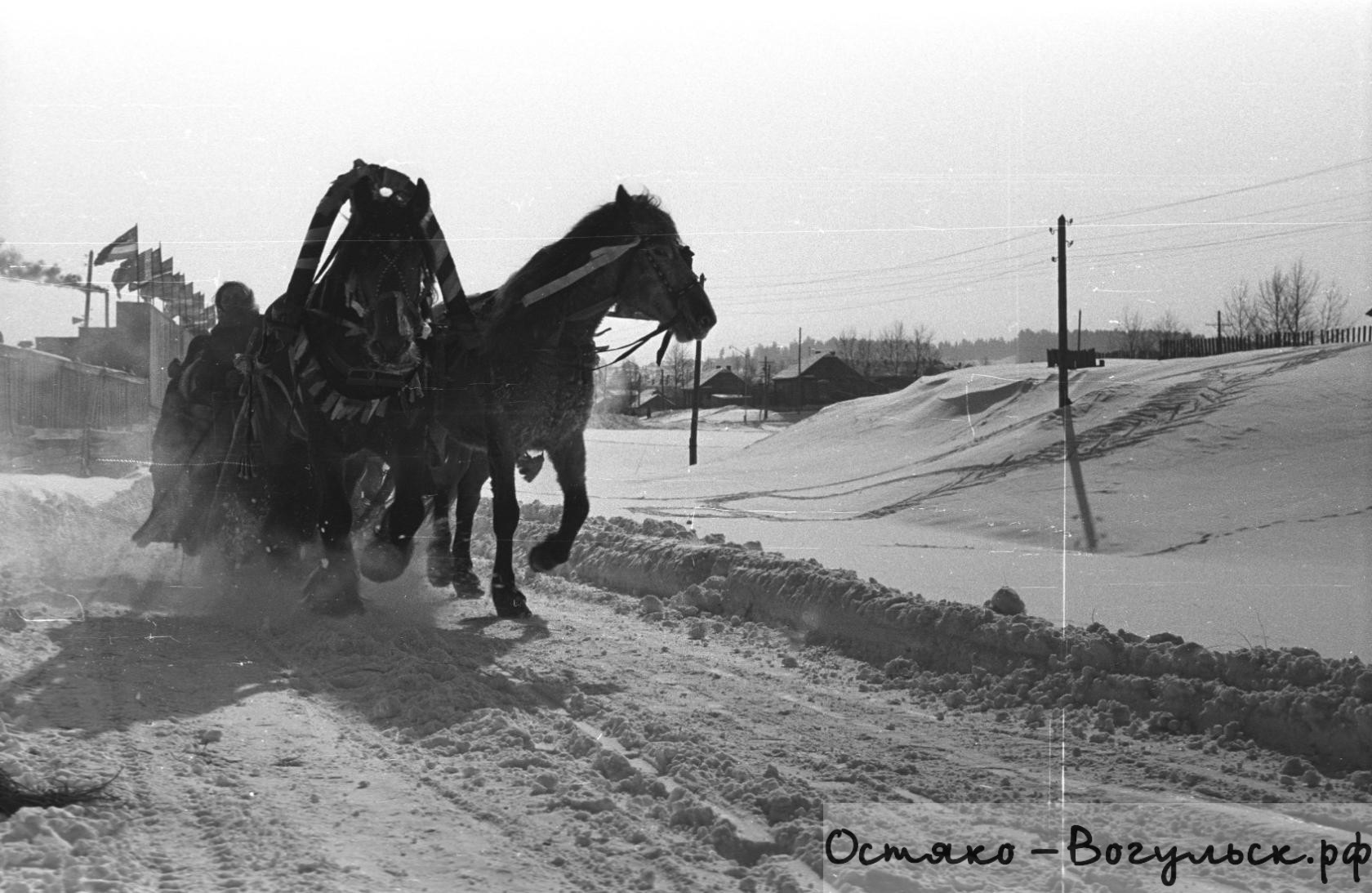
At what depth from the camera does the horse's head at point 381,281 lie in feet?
22.9

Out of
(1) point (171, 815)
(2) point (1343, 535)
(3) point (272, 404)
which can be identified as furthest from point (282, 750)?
(2) point (1343, 535)

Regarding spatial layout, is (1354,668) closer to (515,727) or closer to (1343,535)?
(515,727)

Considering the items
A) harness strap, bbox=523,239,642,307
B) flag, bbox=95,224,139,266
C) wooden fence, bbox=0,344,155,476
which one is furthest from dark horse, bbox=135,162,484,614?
wooden fence, bbox=0,344,155,476

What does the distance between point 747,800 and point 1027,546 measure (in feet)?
25.0

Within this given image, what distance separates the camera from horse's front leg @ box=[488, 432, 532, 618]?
23.2 feet

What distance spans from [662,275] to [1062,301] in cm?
729

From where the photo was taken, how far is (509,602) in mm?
7227

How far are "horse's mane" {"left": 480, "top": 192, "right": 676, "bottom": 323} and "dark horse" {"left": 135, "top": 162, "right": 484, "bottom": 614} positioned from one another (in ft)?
1.02

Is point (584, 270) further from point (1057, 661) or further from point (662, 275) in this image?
point (1057, 661)

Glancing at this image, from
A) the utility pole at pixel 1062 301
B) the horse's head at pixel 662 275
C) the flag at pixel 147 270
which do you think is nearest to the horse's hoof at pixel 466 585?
the horse's head at pixel 662 275

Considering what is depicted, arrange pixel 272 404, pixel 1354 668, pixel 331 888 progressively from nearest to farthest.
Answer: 1. pixel 331 888
2. pixel 1354 668
3. pixel 272 404

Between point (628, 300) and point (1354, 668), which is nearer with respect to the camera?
point (1354, 668)

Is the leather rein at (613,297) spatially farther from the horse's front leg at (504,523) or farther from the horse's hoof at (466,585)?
the horse's hoof at (466,585)

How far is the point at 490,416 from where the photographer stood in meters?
7.07
